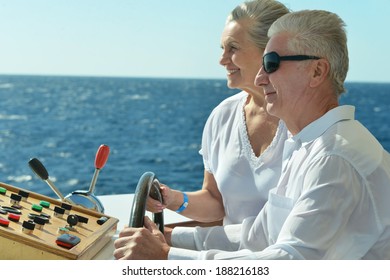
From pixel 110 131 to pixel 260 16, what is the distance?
40167mm

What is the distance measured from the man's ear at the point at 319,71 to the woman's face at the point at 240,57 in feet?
1.91

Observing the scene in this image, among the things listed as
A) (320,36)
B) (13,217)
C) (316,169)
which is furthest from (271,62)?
(13,217)

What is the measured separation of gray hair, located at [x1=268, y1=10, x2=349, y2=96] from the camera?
1486 millimetres

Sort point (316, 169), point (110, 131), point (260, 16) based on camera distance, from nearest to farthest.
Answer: point (316, 169)
point (260, 16)
point (110, 131)

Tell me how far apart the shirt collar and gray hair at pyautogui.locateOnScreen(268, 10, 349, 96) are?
8cm

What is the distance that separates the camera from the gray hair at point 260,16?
81.0 inches

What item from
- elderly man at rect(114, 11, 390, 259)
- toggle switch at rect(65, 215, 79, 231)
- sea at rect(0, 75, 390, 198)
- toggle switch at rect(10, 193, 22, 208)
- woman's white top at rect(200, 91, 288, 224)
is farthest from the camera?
sea at rect(0, 75, 390, 198)

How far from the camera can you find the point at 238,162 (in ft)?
6.83

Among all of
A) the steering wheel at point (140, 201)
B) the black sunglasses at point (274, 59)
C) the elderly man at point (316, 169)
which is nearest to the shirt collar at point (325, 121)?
the elderly man at point (316, 169)

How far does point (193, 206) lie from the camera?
2186mm

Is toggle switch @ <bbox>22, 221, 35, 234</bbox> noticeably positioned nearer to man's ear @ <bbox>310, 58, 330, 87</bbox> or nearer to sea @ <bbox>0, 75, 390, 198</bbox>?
man's ear @ <bbox>310, 58, 330, 87</bbox>

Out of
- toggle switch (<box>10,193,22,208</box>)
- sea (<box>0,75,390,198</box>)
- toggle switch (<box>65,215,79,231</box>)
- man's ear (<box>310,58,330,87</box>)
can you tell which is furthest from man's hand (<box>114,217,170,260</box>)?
sea (<box>0,75,390,198</box>)

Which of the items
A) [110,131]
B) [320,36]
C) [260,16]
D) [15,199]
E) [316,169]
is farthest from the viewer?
[110,131]

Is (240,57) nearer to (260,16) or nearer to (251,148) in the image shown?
(260,16)
